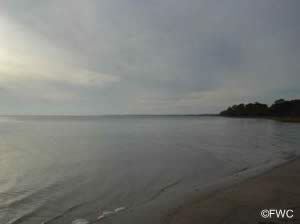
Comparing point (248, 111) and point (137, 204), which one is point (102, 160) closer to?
point (137, 204)

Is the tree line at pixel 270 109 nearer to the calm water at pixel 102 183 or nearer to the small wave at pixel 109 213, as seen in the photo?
the calm water at pixel 102 183

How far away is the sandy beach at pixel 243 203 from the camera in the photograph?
6.00m

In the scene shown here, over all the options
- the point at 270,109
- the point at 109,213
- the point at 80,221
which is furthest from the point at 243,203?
the point at 270,109

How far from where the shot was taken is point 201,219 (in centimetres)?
608

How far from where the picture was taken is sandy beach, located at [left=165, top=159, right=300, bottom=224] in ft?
19.7

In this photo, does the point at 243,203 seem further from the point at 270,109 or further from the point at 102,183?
the point at 270,109

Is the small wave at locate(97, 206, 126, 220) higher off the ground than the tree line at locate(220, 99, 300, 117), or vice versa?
the tree line at locate(220, 99, 300, 117)

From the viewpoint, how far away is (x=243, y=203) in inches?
279

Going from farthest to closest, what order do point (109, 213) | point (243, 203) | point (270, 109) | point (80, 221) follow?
→ point (270, 109), point (109, 213), point (243, 203), point (80, 221)

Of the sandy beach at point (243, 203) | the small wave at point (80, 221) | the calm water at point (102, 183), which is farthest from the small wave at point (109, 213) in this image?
the sandy beach at point (243, 203)

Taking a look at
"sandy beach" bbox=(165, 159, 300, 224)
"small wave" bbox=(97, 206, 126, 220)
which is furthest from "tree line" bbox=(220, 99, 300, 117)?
"small wave" bbox=(97, 206, 126, 220)

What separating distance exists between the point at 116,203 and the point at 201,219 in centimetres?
306

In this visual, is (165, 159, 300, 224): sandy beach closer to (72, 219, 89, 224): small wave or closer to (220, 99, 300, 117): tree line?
(72, 219, 89, 224): small wave

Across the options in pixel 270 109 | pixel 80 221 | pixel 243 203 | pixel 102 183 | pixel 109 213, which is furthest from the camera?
pixel 270 109
